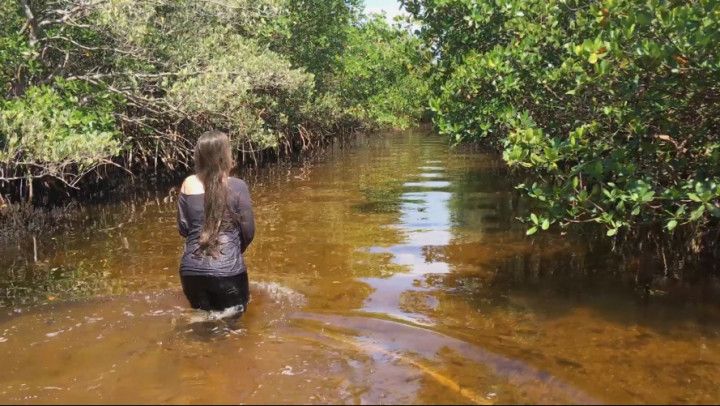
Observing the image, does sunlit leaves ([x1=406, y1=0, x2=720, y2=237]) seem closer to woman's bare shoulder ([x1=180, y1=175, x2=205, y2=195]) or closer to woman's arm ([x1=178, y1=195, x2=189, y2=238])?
woman's bare shoulder ([x1=180, y1=175, x2=205, y2=195])

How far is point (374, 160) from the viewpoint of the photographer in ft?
63.8

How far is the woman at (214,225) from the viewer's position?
379 cm

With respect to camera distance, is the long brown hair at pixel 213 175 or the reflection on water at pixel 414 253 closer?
the long brown hair at pixel 213 175

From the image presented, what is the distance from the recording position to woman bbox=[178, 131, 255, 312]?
3.79 m

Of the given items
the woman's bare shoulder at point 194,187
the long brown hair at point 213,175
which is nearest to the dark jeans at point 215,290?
the long brown hair at point 213,175

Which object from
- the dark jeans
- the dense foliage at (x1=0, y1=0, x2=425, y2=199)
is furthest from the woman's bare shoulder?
the dense foliage at (x1=0, y1=0, x2=425, y2=199)

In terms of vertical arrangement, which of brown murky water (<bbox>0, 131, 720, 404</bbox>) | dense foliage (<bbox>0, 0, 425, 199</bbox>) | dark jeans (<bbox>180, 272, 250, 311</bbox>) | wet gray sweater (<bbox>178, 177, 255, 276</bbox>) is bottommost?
brown murky water (<bbox>0, 131, 720, 404</bbox>)

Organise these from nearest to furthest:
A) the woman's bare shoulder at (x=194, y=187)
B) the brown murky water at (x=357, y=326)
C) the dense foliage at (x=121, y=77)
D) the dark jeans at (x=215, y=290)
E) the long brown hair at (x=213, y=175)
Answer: the brown murky water at (x=357, y=326)
the long brown hair at (x=213, y=175)
the woman's bare shoulder at (x=194, y=187)
the dark jeans at (x=215, y=290)
the dense foliage at (x=121, y=77)

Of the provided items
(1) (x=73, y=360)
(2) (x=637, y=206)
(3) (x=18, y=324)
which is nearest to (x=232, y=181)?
(1) (x=73, y=360)

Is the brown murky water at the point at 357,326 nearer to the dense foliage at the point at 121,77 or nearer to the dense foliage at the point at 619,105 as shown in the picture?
the dense foliage at the point at 619,105

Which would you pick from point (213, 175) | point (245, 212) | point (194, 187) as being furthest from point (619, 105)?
point (194, 187)

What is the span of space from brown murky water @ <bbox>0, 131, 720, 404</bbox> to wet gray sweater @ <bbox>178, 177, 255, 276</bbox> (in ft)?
1.51

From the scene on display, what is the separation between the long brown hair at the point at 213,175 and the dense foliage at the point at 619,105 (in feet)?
7.91

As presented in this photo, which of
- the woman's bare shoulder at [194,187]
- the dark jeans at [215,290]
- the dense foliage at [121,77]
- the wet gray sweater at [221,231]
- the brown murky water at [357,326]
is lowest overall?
the brown murky water at [357,326]
